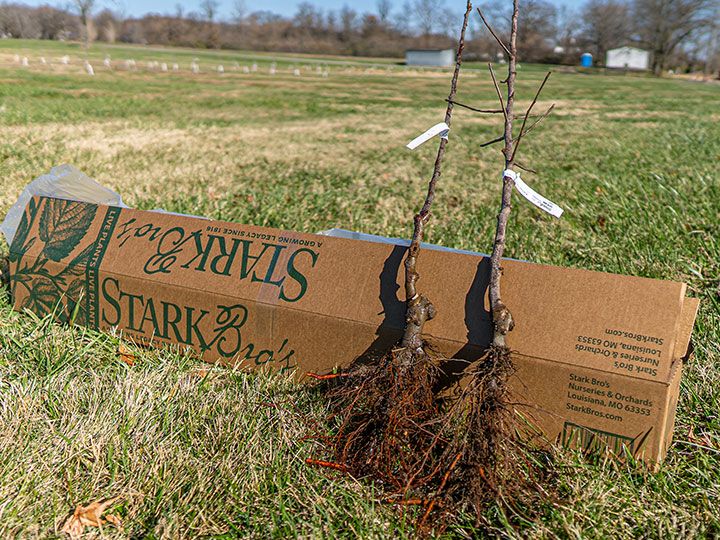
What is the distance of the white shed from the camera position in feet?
301

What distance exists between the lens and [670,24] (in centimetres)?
7719

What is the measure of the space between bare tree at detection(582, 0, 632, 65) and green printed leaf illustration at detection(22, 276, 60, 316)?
98456mm

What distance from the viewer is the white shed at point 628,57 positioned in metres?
91.8

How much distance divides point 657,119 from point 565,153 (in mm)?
7945

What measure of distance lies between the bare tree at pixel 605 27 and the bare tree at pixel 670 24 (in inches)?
331

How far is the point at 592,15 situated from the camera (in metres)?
92.8

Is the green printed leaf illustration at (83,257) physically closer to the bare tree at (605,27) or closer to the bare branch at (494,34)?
the bare branch at (494,34)

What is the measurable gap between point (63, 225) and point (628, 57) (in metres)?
104

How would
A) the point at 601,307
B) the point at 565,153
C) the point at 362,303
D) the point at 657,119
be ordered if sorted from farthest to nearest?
the point at 657,119 → the point at 565,153 → the point at 362,303 → the point at 601,307

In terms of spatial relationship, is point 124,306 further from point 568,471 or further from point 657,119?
point 657,119

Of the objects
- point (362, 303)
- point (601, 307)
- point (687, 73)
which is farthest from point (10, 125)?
point (687, 73)

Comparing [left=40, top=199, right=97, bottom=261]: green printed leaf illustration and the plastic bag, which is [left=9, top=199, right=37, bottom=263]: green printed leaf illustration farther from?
Result: the plastic bag

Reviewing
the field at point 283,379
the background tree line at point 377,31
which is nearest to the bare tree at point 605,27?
the background tree line at point 377,31

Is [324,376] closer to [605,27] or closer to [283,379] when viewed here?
[283,379]
